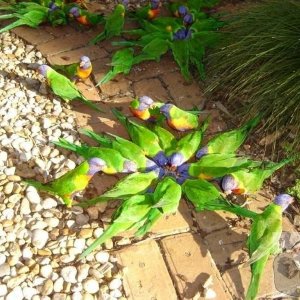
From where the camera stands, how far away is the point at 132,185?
202 centimetres

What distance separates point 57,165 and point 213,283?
0.90m

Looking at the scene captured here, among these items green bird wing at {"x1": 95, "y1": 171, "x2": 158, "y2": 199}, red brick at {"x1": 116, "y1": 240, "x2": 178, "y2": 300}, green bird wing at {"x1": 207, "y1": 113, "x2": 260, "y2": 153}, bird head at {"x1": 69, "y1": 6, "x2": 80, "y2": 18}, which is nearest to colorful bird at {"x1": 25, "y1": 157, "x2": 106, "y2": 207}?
green bird wing at {"x1": 95, "y1": 171, "x2": 158, "y2": 199}

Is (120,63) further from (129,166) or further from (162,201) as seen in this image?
(162,201)

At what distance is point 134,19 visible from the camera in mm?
3020

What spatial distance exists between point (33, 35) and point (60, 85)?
0.70m

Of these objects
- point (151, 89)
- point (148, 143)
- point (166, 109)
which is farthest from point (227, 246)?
point (151, 89)

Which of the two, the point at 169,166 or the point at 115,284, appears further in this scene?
the point at 169,166

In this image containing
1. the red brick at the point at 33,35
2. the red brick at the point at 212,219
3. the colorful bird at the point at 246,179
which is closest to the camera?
the colorful bird at the point at 246,179

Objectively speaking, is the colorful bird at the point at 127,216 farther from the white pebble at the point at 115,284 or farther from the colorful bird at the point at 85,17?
the colorful bird at the point at 85,17

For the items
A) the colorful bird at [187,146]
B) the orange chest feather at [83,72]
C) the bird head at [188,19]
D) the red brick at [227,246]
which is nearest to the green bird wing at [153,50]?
the bird head at [188,19]

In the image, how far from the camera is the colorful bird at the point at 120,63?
2.63 meters

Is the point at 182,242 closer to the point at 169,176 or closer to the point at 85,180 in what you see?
the point at 169,176

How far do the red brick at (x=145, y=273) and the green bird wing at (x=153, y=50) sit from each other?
113cm

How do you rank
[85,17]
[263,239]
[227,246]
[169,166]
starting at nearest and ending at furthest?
[263,239], [227,246], [169,166], [85,17]
